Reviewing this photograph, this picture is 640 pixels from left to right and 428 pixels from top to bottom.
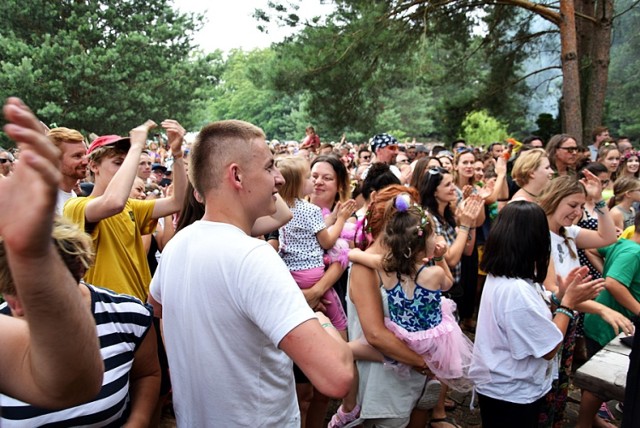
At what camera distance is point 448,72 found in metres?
14.1

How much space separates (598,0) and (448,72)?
14.0ft

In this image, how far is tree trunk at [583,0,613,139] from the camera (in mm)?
11281

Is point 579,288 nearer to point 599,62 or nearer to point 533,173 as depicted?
point 533,173

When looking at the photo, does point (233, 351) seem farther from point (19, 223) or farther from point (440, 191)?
point (440, 191)

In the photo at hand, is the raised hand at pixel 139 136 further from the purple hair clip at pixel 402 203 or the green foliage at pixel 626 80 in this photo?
the green foliage at pixel 626 80

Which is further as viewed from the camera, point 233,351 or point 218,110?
point 218,110

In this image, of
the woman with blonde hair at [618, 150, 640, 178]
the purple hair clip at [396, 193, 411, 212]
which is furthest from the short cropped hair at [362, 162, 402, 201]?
the woman with blonde hair at [618, 150, 640, 178]

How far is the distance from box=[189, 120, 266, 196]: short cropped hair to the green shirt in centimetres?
285

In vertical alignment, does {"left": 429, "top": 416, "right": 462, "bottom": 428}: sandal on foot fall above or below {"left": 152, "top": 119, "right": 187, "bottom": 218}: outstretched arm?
below

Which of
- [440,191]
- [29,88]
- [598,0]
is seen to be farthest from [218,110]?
[440,191]

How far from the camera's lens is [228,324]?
1.39m

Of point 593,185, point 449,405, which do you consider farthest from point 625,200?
point 449,405

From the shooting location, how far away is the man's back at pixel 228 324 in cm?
131

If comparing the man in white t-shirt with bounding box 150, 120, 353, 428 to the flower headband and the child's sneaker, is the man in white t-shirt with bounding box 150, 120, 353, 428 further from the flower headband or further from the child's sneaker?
the child's sneaker
